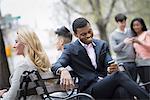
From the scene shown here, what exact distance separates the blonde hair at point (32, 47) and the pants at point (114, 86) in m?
0.66

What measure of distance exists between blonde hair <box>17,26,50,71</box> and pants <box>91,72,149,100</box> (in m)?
0.66

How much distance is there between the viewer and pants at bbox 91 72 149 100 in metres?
4.77

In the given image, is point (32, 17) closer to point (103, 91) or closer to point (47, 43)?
point (47, 43)

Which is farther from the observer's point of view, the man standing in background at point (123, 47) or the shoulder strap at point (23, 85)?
the man standing in background at point (123, 47)

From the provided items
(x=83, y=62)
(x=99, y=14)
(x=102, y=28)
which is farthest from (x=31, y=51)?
(x=99, y=14)

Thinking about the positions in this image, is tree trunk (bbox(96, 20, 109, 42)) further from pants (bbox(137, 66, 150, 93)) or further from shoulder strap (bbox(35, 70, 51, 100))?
shoulder strap (bbox(35, 70, 51, 100))

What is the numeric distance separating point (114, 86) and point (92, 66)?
0.37 metres

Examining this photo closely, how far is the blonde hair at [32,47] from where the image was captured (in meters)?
4.95

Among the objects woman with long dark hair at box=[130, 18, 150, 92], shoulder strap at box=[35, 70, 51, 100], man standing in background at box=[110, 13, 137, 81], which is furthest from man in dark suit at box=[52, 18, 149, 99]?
man standing in background at box=[110, 13, 137, 81]

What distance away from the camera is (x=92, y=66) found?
510 centimetres

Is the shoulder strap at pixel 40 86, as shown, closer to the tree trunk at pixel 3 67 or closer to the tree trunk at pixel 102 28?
the tree trunk at pixel 3 67

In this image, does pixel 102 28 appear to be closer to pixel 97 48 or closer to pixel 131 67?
pixel 131 67

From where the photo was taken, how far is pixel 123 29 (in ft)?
26.2

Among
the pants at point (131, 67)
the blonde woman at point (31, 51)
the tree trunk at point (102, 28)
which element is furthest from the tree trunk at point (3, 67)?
the tree trunk at point (102, 28)
